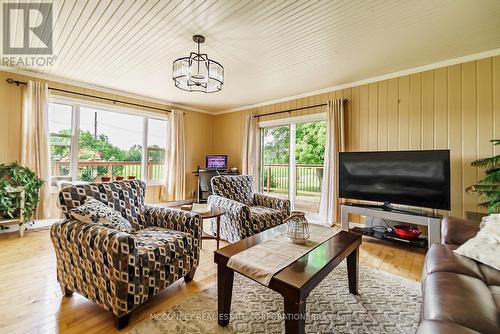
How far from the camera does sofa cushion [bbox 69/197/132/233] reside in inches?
62.5

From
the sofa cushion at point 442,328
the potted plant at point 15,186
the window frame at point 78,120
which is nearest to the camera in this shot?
the sofa cushion at point 442,328

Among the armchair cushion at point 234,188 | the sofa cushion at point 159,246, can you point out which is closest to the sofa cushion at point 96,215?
the sofa cushion at point 159,246

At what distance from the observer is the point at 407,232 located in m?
2.78

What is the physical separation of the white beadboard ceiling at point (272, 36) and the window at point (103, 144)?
716mm

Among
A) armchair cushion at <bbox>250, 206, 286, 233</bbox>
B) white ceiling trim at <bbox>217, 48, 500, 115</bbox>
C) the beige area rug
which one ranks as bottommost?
the beige area rug

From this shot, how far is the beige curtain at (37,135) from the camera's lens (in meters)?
3.31

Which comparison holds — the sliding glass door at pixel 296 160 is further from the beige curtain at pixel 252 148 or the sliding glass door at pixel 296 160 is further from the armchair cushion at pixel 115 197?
the armchair cushion at pixel 115 197

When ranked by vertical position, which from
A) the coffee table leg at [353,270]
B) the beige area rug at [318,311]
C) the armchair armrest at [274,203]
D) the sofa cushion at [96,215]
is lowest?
the beige area rug at [318,311]

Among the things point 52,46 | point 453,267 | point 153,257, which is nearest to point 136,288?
point 153,257

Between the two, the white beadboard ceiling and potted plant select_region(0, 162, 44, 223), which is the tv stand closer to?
the white beadboard ceiling

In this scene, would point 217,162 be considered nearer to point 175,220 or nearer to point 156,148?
point 156,148

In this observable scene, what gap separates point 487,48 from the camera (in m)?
2.57

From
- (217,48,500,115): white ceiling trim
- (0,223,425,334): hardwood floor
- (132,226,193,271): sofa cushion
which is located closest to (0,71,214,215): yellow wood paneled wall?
(0,223,425,334): hardwood floor

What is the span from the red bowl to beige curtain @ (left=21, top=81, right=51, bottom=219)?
4988 mm
